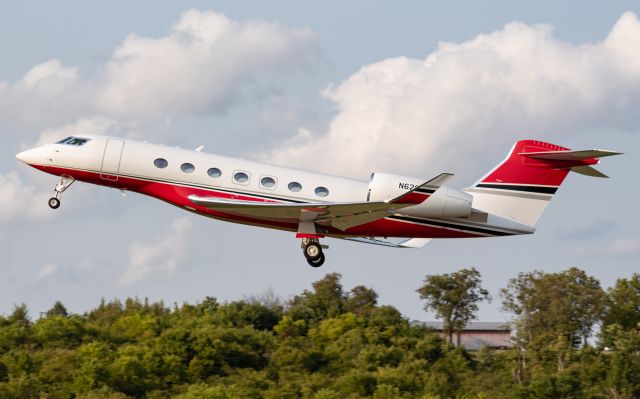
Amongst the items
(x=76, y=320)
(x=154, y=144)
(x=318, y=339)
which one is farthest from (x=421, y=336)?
(x=154, y=144)

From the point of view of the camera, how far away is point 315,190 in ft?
87.2

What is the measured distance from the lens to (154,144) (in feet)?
88.8

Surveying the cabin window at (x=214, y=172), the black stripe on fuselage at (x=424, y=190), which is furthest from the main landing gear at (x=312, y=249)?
the black stripe on fuselage at (x=424, y=190)

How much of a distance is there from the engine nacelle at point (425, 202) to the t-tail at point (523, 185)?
4.76ft

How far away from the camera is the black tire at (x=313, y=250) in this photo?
27359 mm

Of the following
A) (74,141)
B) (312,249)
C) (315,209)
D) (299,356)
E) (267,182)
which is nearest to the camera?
(315,209)

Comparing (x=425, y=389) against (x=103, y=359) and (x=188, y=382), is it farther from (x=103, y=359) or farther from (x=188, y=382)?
(x=103, y=359)

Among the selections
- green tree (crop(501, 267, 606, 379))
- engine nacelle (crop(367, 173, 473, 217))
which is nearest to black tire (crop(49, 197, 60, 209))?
engine nacelle (crop(367, 173, 473, 217))

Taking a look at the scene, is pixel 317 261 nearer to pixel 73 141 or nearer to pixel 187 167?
pixel 187 167

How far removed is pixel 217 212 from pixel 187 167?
1.41m

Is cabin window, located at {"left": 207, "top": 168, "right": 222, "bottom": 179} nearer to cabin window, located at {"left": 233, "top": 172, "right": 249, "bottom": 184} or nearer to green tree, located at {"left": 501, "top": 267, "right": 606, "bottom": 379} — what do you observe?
cabin window, located at {"left": 233, "top": 172, "right": 249, "bottom": 184}

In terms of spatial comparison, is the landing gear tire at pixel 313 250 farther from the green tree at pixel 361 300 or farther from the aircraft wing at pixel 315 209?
the green tree at pixel 361 300

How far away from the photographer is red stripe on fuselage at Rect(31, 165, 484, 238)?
26359mm

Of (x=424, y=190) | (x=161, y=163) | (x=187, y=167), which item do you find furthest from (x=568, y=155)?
(x=161, y=163)
